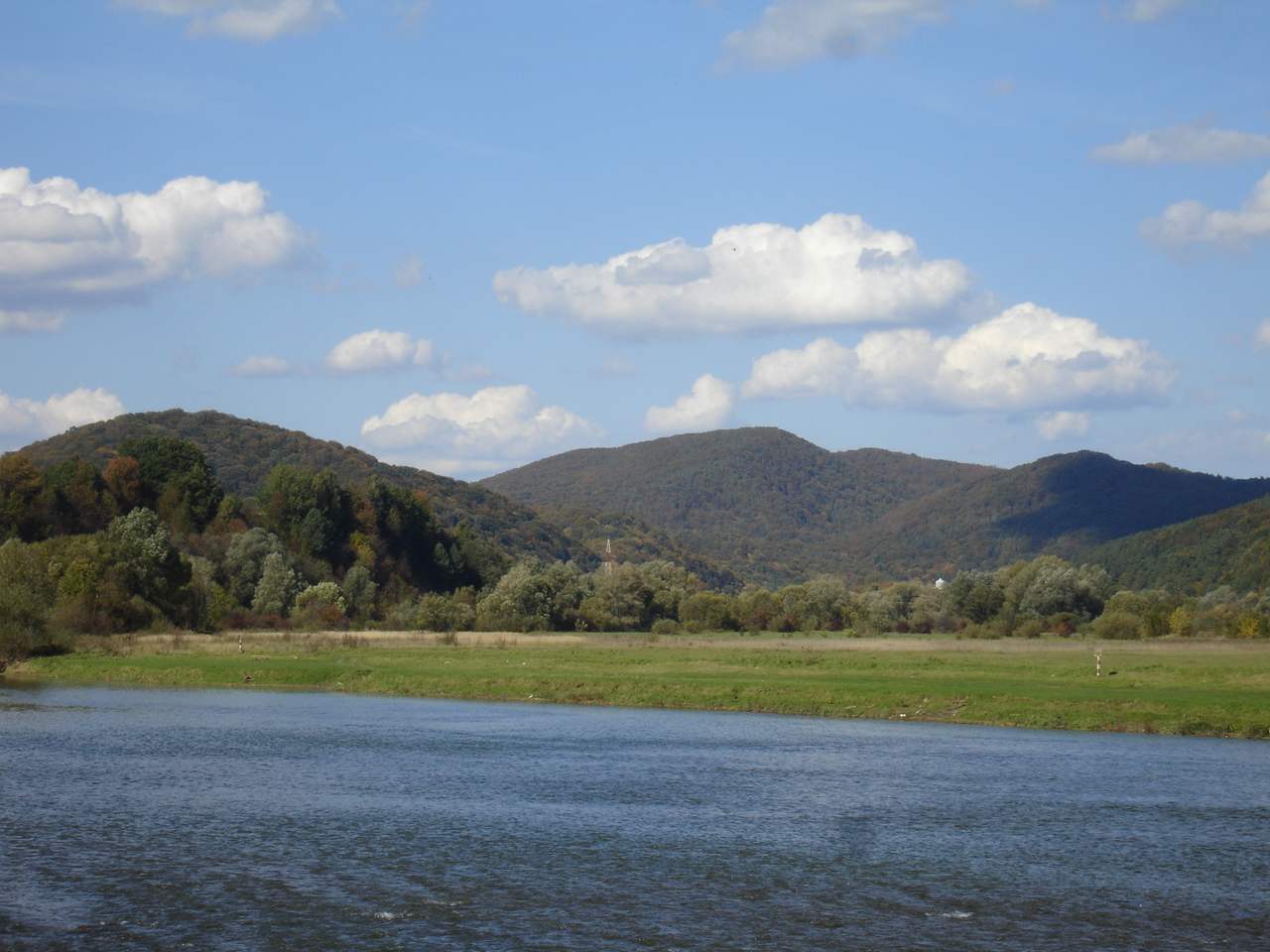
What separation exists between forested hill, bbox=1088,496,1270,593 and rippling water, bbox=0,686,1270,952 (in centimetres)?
11226

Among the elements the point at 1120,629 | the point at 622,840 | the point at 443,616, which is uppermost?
the point at 1120,629

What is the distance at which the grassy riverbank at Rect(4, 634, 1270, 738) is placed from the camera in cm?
5116

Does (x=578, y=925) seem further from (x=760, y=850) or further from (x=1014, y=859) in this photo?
(x=1014, y=859)

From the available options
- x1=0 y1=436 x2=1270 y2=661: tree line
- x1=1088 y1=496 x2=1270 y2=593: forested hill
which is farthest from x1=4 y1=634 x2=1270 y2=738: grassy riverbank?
x1=1088 y1=496 x2=1270 y2=593: forested hill

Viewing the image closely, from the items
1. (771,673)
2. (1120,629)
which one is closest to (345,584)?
(1120,629)

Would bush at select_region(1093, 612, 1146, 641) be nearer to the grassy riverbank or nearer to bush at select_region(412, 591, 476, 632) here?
the grassy riverbank

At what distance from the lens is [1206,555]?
16775cm

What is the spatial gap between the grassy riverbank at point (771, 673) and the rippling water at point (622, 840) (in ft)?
17.1

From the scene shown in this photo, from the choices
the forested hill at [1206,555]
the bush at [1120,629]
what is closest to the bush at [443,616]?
the bush at [1120,629]

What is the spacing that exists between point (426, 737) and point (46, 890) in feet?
74.3

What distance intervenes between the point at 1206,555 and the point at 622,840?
15580cm

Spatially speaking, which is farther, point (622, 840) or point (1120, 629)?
point (1120, 629)

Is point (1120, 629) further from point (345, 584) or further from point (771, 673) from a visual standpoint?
point (345, 584)

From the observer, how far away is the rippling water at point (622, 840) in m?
20.7
